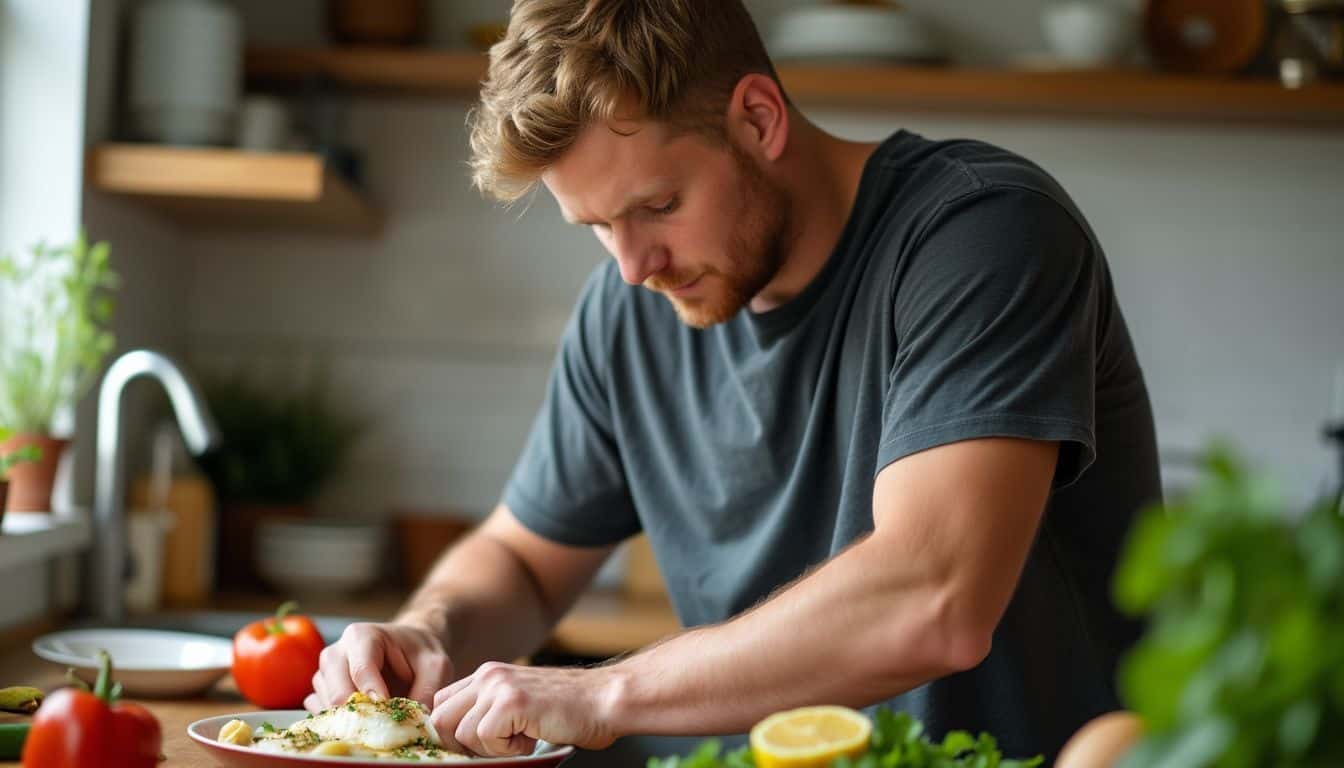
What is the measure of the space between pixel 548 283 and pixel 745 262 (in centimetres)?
167

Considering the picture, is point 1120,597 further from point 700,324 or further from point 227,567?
point 227,567

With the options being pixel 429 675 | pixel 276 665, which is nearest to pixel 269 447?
pixel 276 665

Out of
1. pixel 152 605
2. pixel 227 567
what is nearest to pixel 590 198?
pixel 152 605

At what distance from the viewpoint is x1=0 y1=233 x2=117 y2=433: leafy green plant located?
2.20 metres

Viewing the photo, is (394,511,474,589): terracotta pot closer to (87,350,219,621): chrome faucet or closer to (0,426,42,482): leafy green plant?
(87,350,219,621): chrome faucet

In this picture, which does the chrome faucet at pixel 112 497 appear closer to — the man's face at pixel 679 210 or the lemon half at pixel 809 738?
the man's face at pixel 679 210

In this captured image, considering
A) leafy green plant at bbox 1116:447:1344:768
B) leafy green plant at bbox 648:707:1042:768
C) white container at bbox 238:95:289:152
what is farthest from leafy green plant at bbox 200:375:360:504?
leafy green plant at bbox 1116:447:1344:768

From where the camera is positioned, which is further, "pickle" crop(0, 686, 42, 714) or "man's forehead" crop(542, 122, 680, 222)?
"man's forehead" crop(542, 122, 680, 222)

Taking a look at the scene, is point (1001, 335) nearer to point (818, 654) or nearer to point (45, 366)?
point (818, 654)

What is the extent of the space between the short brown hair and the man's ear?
15 mm

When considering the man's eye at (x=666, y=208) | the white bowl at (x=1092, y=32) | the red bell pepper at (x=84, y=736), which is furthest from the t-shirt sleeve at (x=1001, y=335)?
the white bowl at (x=1092, y=32)

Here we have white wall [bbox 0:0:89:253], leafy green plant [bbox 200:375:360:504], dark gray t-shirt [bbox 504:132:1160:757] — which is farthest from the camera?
leafy green plant [bbox 200:375:360:504]

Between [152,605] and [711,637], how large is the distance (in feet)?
5.54

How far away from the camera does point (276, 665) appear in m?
1.54
